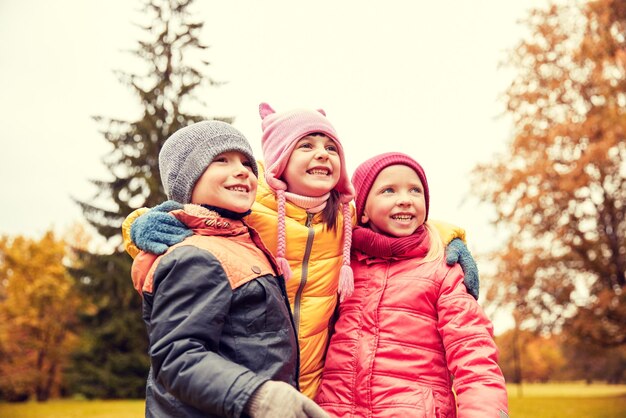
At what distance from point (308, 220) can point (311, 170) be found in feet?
0.75

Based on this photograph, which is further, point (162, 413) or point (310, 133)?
point (310, 133)

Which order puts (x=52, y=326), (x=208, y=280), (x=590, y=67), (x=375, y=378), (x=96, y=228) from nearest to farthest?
(x=208, y=280) < (x=375, y=378) < (x=590, y=67) < (x=96, y=228) < (x=52, y=326)

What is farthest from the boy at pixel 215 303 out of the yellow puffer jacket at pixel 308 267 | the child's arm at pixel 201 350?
the yellow puffer jacket at pixel 308 267

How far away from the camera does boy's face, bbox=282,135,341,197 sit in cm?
276

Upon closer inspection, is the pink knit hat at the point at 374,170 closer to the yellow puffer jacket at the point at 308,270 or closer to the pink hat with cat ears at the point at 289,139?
the pink hat with cat ears at the point at 289,139

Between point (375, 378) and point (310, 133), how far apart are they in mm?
1137

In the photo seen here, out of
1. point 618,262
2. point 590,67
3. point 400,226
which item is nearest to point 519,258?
point 618,262

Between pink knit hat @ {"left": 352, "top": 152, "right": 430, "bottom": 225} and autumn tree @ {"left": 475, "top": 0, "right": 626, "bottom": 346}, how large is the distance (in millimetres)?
12650

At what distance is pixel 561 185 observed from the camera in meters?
14.4

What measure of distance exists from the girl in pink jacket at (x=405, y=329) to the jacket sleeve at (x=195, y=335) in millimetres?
788

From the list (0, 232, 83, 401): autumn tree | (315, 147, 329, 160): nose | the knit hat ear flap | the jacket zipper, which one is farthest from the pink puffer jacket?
(0, 232, 83, 401): autumn tree

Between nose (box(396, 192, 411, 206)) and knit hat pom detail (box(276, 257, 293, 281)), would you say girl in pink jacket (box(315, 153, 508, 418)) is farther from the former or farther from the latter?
knit hat pom detail (box(276, 257, 293, 281))

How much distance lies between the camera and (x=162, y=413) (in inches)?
77.5

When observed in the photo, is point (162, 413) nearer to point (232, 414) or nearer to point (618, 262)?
point (232, 414)
